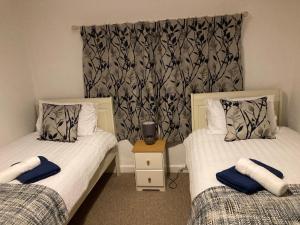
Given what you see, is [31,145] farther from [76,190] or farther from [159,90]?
[159,90]

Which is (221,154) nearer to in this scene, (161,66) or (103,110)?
(161,66)

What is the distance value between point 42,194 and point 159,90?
160cm

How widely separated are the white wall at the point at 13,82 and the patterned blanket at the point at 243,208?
2.15m

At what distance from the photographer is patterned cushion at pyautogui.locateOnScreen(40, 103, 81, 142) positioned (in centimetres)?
263

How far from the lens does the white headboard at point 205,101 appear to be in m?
2.70

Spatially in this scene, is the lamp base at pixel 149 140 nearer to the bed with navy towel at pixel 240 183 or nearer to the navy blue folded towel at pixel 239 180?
the bed with navy towel at pixel 240 183

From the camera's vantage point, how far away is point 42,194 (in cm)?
165

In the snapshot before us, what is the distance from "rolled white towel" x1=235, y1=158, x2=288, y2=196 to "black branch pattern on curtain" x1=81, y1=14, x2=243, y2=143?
1.24 meters

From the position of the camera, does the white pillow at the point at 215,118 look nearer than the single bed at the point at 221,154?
No

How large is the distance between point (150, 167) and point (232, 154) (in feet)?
3.00

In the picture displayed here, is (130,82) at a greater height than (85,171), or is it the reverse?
(130,82)

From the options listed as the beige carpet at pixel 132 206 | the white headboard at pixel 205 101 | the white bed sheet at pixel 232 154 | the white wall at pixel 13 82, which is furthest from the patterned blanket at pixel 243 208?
the white wall at pixel 13 82

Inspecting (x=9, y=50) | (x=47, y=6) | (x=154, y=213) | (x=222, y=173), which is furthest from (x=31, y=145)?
(x=222, y=173)

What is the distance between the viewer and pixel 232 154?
2.07 metres
